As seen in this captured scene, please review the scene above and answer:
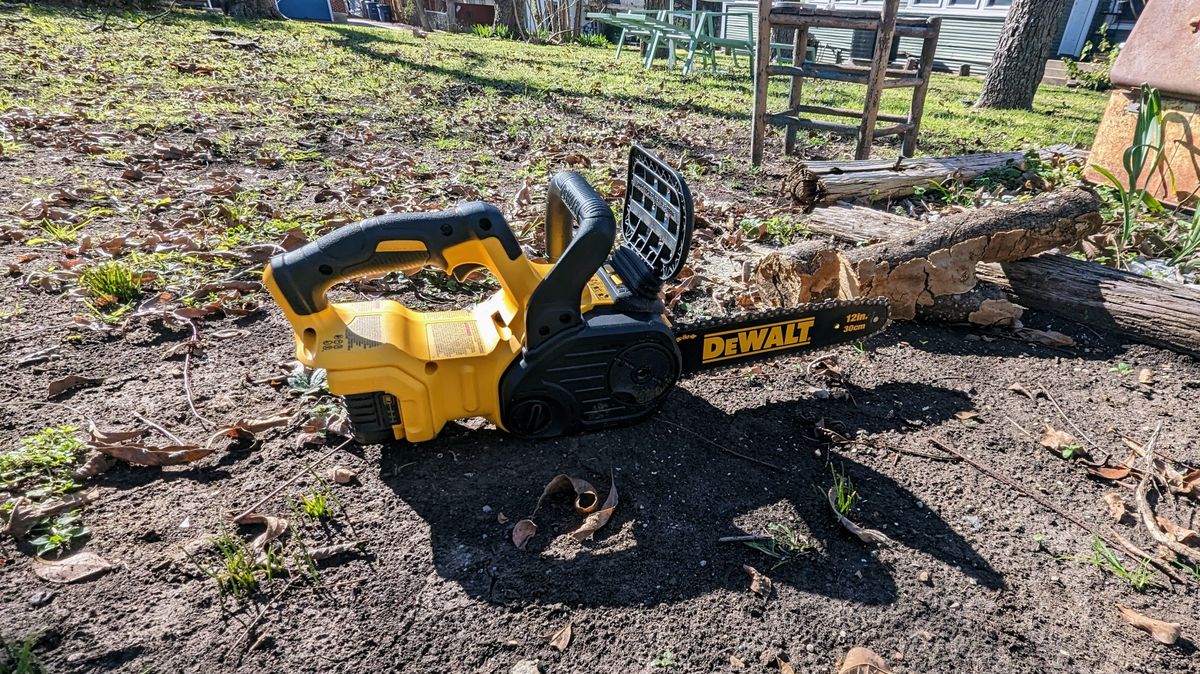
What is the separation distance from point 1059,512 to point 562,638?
5.76 feet

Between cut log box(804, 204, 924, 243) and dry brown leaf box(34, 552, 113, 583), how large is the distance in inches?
163

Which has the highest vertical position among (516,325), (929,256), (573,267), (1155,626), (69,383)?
(573,267)

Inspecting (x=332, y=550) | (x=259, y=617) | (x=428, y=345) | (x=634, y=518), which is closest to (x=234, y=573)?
(x=259, y=617)

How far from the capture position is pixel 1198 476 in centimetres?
219

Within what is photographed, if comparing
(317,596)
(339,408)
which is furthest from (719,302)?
(317,596)

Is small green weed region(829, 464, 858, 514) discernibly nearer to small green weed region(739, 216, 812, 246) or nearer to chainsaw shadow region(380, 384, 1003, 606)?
chainsaw shadow region(380, 384, 1003, 606)

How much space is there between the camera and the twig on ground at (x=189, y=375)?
92.1 inches

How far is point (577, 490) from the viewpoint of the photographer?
206cm

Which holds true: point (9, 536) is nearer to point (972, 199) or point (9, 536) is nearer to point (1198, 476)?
point (1198, 476)

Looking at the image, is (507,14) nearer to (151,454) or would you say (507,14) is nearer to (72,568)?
(151,454)

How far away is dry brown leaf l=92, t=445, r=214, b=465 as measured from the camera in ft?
6.86

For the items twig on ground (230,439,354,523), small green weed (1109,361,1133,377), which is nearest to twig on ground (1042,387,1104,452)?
small green weed (1109,361,1133,377)

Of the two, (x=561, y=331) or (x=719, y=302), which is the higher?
(x=561, y=331)

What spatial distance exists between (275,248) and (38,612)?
2.43 meters
